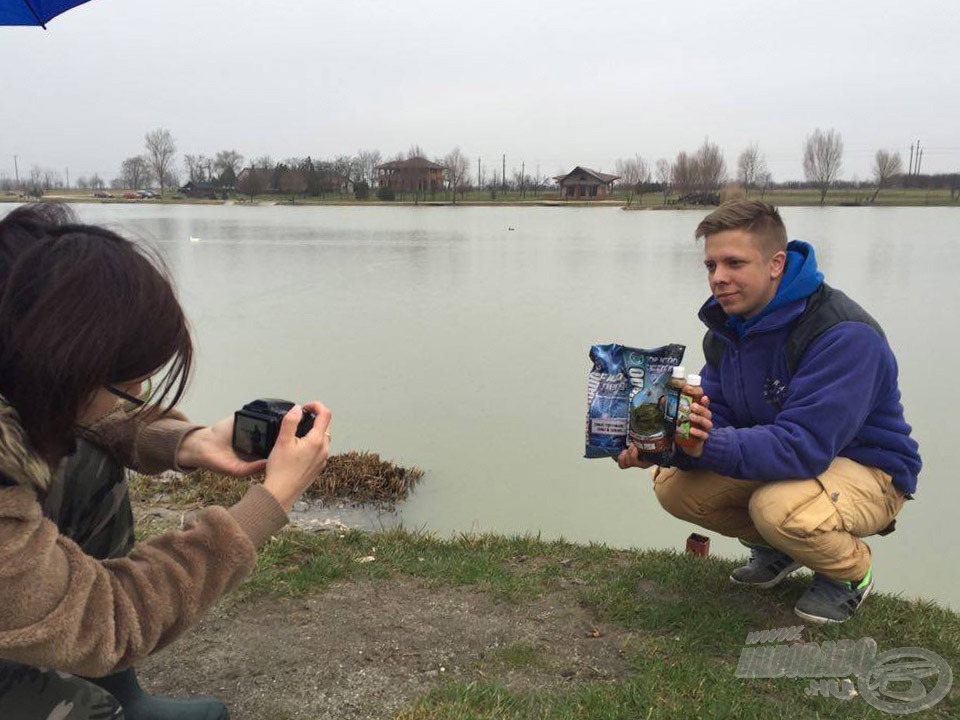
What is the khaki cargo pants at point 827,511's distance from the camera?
6.83ft

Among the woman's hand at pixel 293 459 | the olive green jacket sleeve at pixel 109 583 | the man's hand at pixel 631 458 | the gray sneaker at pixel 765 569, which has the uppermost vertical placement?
the woman's hand at pixel 293 459

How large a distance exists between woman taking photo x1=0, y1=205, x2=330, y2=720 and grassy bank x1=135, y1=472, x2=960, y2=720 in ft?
2.46

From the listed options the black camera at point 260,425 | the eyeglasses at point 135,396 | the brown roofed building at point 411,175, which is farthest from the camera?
the brown roofed building at point 411,175

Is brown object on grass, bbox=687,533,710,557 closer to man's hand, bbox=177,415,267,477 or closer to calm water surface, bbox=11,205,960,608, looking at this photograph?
calm water surface, bbox=11,205,960,608

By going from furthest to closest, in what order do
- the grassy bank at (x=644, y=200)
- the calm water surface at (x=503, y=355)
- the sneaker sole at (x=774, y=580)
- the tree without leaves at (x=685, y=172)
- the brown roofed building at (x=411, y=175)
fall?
Result: the brown roofed building at (x=411, y=175)
the tree without leaves at (x=685, y=172)
the grassy bank at (x=644, y=200)
the calm water surface at (x=503, y=355)
the sneaker sole at (x=774, y=580)

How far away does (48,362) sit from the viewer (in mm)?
1005

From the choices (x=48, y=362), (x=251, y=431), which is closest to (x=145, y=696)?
(x=251, y=431)

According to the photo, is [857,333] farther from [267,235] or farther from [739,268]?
[267,235]

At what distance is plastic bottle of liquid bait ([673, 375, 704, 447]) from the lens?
6.48ft

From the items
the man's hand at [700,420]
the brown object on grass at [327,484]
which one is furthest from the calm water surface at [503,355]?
the man's hand at [700,420]

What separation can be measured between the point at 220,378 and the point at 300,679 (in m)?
3.90

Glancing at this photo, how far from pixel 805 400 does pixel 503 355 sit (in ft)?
13.5

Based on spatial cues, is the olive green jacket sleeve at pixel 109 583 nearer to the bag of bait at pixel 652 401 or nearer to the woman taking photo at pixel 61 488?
the woman taking photo at pixel 61 488

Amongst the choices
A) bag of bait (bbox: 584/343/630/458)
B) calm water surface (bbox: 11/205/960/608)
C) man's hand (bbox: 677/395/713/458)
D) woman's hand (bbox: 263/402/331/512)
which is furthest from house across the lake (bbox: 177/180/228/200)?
woman's hand (bbox: 263/402/331/512)
